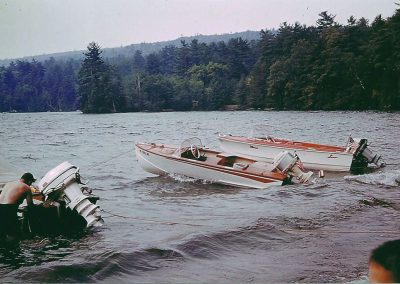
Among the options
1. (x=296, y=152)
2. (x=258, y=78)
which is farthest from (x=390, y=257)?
(x=258, y=78)

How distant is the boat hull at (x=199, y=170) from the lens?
16.6 meters

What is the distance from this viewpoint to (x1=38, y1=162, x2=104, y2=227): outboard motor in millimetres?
10414

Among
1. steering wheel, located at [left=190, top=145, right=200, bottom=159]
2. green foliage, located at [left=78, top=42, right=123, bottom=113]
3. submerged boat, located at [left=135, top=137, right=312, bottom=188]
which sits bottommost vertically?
submerged boat, located at [left=135, top=137, right=312, bottom=188]

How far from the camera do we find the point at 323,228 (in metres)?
11.2

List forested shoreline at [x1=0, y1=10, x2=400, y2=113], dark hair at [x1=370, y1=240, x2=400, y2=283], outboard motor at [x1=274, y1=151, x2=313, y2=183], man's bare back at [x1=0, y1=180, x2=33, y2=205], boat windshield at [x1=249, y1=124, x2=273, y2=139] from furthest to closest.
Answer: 1. forested shoreline at [x1=0, y1=10, x2=400, y2=113]
2. boat windshield at [x1=249, y1=124, x2=273, y2=139]
3. outboard motor at [x1=274, y1=151, x2=313, y2=183]
4. man's bare back at [x1=0, y1=180, x2=33, y2=205]
5. dark hair at [x1=370, y1=240, x2=400, y2=283]

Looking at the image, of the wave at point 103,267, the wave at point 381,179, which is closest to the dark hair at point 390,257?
the wave at point 103,267

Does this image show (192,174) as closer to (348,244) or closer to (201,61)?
(348,244)

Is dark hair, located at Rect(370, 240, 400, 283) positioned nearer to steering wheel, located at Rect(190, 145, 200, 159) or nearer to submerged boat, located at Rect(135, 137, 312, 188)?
submerged boat, located at Rect(135, 137, 312, 188)

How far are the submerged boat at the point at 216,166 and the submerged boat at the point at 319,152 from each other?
179 inches

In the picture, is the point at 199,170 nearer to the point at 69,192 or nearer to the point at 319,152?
the point at 319,152

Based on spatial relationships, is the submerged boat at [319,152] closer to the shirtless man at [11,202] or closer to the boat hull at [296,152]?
the boat hull at [296,152]

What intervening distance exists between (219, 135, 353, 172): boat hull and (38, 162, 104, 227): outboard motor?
12884 mm

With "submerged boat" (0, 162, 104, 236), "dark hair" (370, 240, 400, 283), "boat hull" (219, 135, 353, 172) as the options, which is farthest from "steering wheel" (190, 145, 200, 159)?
"dark hair" (370, 240, 400, 283)

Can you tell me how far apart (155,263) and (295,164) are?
8983 millimetres
